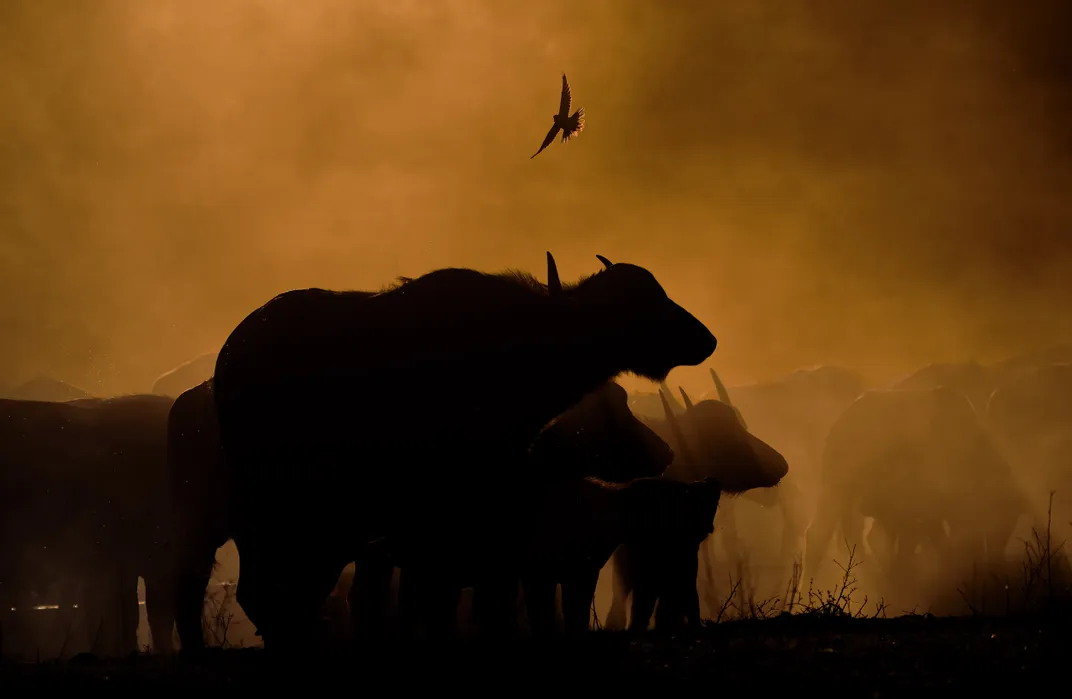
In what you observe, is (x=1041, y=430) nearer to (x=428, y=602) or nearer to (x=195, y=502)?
(x=195, y=502)

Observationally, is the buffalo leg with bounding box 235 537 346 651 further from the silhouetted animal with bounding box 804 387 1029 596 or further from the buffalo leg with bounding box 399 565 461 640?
the silhouetted animal with bounding box 804 387 1029 596

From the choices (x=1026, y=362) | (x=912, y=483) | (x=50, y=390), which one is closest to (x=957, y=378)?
(x=1026, y=362)

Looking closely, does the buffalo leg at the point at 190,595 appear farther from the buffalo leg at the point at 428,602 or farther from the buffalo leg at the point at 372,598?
the buffalo leg at the point at 428,602

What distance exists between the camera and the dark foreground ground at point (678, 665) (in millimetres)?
5047

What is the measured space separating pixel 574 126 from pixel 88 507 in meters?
9.97

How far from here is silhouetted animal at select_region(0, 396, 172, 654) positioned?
14797 millimetres

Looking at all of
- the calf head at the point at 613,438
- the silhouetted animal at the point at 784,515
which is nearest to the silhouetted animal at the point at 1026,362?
the silhouetted animal at the point at 784,515

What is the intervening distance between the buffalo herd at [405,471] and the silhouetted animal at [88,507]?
0.12ft

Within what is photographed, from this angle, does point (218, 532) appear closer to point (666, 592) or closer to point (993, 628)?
point (666, 592)

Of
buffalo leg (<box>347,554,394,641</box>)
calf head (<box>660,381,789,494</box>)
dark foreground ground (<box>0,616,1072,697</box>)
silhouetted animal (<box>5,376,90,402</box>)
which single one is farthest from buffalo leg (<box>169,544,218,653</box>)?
silhouetted animal (<box>5,376,90,402</box>)

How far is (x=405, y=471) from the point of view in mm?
7008

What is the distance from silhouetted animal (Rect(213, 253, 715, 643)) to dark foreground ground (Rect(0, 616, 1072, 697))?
0.80 meters

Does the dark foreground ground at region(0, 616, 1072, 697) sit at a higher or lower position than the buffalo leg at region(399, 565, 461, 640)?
lower

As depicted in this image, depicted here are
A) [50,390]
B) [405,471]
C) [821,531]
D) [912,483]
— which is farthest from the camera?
[50,390]
